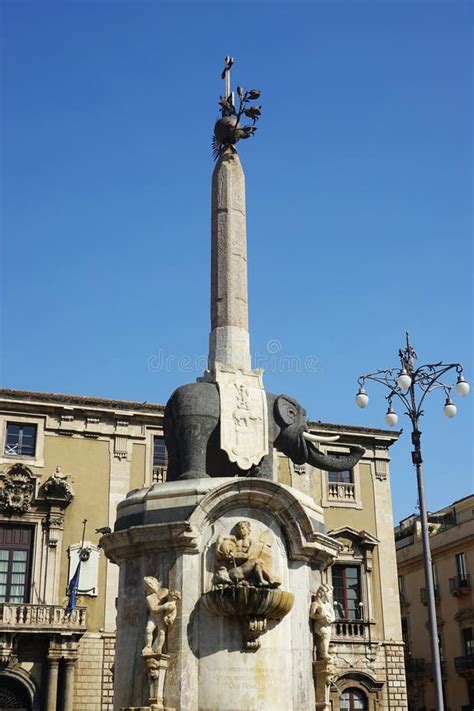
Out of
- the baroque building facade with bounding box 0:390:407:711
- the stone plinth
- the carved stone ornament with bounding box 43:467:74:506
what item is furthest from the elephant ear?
the carved stone ornament with bounding box 43:467:74:506

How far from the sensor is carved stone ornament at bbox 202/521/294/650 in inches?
431

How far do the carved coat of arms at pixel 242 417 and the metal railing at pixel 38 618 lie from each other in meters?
19.6

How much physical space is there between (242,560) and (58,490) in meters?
22.2

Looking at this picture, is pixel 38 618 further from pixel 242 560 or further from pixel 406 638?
pixel 406 638

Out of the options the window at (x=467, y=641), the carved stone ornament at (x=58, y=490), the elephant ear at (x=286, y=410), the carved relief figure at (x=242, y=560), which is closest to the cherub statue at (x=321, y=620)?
the carved relief figure at (x=242, y=560)

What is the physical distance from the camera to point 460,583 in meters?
43.5

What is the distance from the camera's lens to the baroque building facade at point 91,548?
3014 centimetres

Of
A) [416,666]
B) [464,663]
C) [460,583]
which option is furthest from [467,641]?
[416,666]

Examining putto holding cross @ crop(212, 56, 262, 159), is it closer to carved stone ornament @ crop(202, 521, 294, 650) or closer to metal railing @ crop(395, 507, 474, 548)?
carved stone ornament @ crop(202, 521, 294, 650)

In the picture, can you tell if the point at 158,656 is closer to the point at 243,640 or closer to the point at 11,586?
the point at 243,640

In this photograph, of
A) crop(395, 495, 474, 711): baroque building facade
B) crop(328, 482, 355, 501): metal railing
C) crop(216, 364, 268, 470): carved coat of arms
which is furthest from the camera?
crop(395, 495, 474, 711): baroque building facade

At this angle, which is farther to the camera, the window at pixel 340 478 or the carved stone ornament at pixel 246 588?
the window at pixel 340 478

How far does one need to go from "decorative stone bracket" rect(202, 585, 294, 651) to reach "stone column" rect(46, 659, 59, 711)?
68.2ft

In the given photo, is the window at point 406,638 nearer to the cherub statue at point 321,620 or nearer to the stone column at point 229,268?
the stone column at point 229,268
